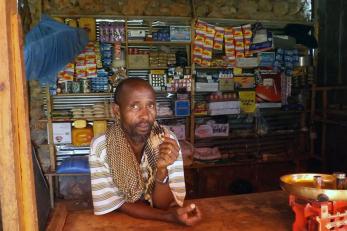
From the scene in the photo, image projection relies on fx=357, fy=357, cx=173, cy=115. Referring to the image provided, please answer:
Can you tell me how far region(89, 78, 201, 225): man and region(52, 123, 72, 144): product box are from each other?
3.49 m

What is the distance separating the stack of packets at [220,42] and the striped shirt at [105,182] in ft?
12.2

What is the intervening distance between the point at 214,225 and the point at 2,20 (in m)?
1.22

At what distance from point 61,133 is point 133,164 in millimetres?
3729

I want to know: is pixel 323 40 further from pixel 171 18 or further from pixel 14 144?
pixel 14 144

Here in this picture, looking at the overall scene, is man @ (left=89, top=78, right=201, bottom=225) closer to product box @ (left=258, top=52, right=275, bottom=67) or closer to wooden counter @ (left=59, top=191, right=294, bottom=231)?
wooden counter @ (left=59, top=191, right=294, bottom=231)

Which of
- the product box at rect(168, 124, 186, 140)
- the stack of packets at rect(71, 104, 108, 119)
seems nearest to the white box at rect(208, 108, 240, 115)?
the product box at rect(168, 124, 186, 140)

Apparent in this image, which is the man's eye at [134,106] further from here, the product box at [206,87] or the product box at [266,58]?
the product box at [266,58]

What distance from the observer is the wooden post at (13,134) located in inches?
37.9

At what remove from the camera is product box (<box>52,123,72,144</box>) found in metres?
5.38

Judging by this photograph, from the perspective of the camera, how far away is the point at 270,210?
182 cm

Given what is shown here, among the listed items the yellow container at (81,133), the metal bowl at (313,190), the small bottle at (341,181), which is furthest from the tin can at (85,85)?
the small bottle at (341,181)

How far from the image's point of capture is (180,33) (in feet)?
18.1

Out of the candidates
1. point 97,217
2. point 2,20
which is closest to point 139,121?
point 97,217

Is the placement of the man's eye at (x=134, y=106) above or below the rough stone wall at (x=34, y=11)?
below
